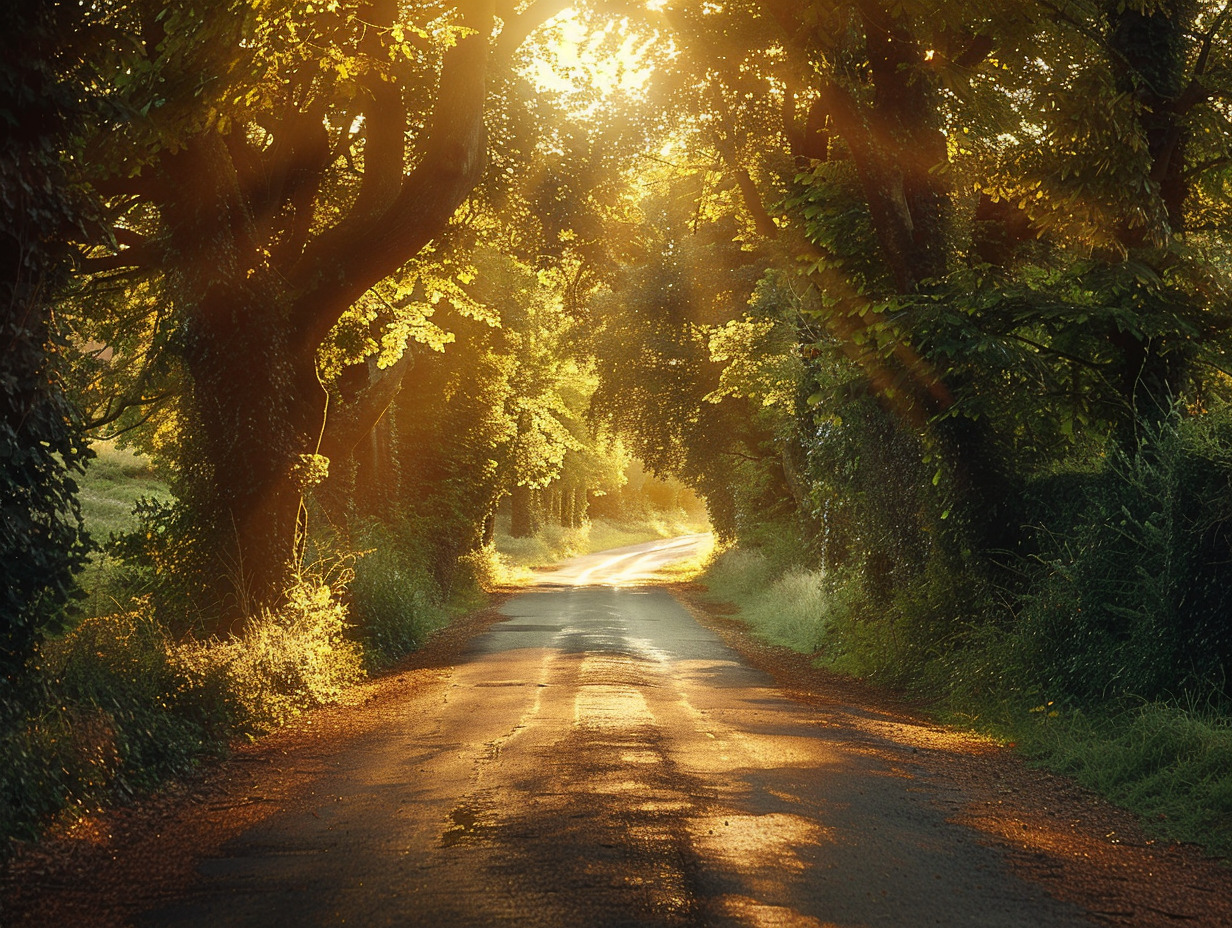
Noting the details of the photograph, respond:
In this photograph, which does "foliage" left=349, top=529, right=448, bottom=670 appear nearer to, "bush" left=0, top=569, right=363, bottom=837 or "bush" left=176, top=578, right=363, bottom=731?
"bush" left=176, top=578, right=363, bottom=731

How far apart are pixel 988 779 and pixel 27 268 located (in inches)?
307

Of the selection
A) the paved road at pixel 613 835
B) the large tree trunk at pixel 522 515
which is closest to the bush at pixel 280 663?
the paved road at pixel 613 835

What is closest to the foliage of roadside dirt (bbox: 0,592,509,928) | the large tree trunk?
roadside dirt (bbox: 0,592,509,928)

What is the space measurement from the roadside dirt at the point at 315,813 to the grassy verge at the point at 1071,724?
266 millimetres

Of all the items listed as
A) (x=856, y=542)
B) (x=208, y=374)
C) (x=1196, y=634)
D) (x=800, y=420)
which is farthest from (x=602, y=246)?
(x=1196, y=634)

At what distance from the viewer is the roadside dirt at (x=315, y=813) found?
552 cm

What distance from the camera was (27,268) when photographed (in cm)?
692

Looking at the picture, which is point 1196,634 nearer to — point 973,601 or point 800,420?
point 973,601

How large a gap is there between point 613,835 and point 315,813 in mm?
2137

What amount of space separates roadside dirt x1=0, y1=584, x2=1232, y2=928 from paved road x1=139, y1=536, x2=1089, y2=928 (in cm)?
19

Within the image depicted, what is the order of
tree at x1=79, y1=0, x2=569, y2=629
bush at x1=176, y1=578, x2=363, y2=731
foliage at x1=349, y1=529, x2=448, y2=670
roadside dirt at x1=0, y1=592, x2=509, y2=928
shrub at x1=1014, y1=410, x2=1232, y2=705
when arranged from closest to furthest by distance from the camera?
roadside dirt at x1=0, y1=592, x2=509, y2=928 < shrub at x1=1014, y1=410, x2=1232, y2=705 < bush at x1=176, y1=578, x2=363, y2=731 < tree at x1=79, y1=0, x2=569, y2=629 < foliage at x1=349, y1=529, x2=448, y2=670

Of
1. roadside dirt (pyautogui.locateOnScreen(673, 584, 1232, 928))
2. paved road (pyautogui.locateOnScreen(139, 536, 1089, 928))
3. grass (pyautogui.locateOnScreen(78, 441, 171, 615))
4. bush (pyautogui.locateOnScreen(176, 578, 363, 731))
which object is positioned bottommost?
roadside dirt (pyautogui.locateOnScreen(673, 584, 1232, 928))

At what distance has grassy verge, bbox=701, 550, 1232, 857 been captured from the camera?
7.41 meters

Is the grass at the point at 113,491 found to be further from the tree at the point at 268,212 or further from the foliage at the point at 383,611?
the tree at the point at 268,212
